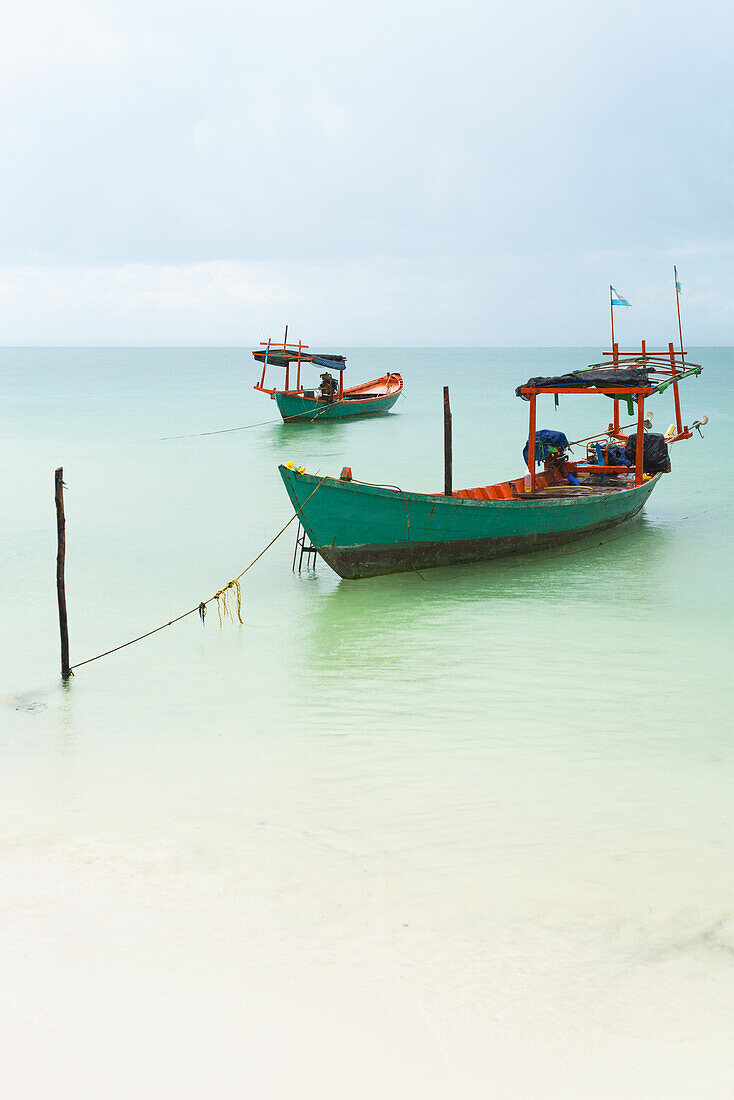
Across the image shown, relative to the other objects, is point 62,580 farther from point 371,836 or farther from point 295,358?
point 295,358

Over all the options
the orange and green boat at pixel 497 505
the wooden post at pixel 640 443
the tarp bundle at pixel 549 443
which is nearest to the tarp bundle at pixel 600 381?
the orange and green boat at pixel 497 505

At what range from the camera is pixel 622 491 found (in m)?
15.5

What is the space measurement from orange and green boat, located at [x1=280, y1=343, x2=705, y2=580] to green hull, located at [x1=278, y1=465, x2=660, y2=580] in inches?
0.6

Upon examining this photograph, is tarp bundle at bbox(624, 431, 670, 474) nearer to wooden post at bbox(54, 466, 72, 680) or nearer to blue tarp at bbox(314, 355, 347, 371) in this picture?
wooden post at bbox(54, 466, 72, 680)

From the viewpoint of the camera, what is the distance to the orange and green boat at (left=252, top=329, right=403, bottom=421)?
3450 cm

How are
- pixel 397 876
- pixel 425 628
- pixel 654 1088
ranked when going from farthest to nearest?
pixel 425 628, pixel 397 876, pixel 654 1088

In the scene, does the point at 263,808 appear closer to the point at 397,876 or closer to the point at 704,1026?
the point at 397,876

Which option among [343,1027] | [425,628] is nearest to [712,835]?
[343,1027]

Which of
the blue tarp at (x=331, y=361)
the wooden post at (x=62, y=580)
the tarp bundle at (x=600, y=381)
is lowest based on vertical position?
the wooden post at (x=62, y=580)

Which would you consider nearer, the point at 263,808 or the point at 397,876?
the point at 397,876

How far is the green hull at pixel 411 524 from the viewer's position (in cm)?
1209

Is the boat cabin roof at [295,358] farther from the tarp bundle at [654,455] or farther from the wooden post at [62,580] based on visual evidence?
the wooden post at [62,580]

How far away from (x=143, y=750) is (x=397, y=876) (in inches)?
110

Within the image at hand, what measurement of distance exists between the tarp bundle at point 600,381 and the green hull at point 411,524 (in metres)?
1.80
